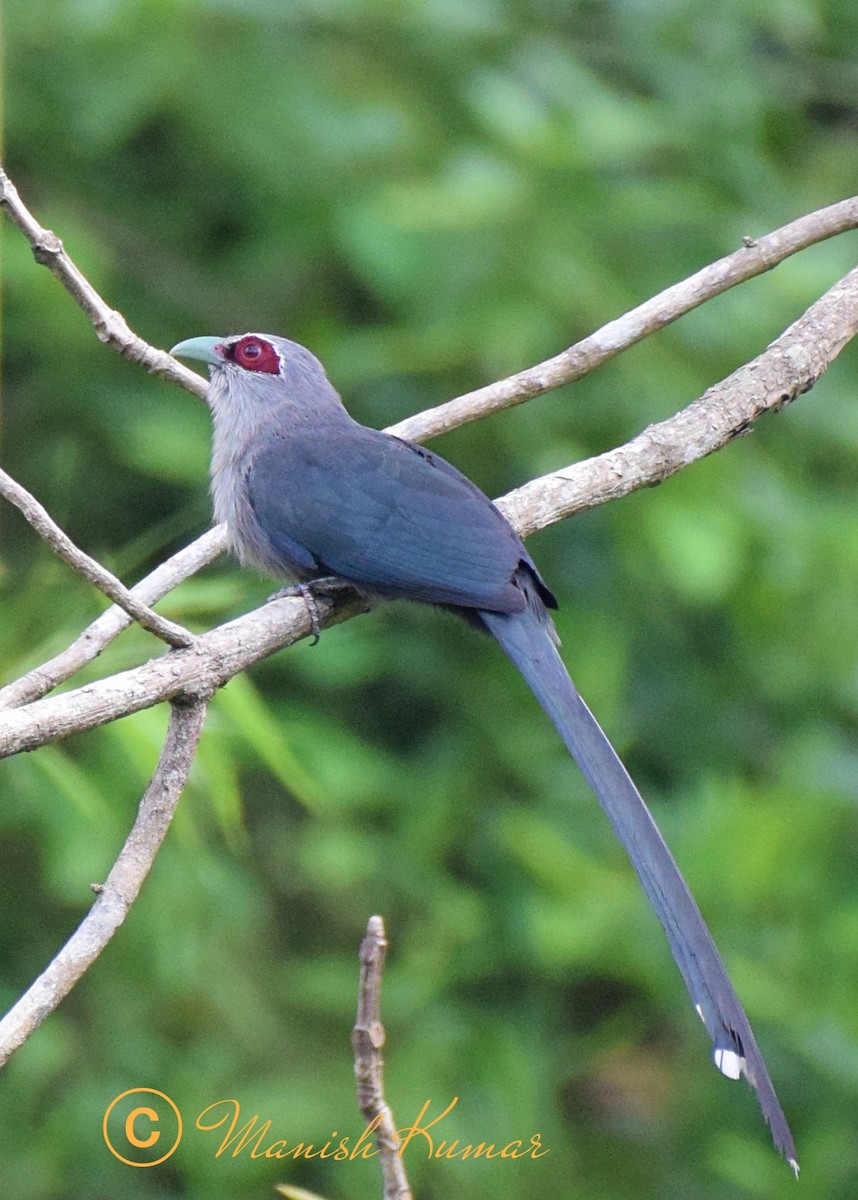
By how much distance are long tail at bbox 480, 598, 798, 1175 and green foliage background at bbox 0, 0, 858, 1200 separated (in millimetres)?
1440

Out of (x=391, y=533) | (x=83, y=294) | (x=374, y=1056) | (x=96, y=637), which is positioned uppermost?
(x=83, y=294)

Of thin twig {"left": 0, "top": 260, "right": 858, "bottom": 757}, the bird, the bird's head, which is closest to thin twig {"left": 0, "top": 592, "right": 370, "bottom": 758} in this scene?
thin twig {"left": 0, "top": 260, "right": 858, "bottom": 757}

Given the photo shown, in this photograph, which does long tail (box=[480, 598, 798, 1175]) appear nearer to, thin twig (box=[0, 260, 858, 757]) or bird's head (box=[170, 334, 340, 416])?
thin twig (box=[0, 260, 858, 757])

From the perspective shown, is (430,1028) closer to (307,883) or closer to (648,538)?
(307,883)

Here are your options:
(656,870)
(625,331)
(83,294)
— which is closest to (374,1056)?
(656,870)

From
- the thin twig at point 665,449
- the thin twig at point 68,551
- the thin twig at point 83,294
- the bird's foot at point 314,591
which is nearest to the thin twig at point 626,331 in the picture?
the thin twig at point 665,449

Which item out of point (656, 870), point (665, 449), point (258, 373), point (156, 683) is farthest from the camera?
point (258, 373)

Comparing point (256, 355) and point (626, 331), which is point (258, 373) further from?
point (626, 331)

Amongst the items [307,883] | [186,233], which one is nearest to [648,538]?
[307,883]

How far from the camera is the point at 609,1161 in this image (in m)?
5.44

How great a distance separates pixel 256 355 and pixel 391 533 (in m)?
1.00

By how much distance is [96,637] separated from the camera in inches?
116

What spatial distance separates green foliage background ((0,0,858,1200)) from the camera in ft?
16.3

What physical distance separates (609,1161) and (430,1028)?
91cm
